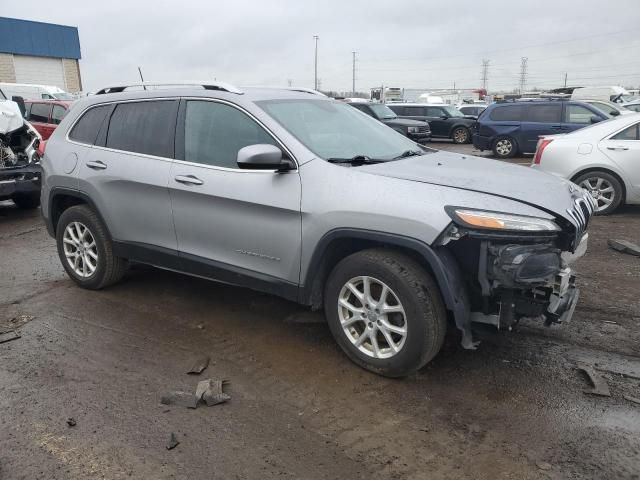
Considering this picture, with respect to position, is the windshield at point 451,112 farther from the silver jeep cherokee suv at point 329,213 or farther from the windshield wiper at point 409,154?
the windshield wiper at point 409,154

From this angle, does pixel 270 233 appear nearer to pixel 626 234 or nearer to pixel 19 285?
pixel 19 285

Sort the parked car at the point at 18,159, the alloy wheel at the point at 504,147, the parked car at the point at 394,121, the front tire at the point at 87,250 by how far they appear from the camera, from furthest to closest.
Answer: the parked car at the point at 394,121 → the alloy wheel at the point at 504,147 → the parked car at the point at 18,159 → the front tire at the point at 87,250

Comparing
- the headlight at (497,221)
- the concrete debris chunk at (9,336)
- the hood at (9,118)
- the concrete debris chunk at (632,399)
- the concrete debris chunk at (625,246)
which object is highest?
the hood at (9,118)

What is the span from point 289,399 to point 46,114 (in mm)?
12962

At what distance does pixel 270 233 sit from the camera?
3703 mm

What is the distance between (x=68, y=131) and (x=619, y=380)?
488 cm

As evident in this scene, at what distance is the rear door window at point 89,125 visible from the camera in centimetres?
485

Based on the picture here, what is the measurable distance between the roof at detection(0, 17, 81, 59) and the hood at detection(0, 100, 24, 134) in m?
35.6

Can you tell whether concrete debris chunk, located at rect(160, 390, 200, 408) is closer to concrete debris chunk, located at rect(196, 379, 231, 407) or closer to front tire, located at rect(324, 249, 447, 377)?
concrete debris chunk, located at rect(196, 379, 231, 407)

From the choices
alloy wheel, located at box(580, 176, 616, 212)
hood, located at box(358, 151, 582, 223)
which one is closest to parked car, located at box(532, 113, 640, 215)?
alloy wheel, located at box(580, 176, 616, 212)

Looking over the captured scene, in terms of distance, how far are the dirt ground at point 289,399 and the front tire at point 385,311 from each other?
0.17m

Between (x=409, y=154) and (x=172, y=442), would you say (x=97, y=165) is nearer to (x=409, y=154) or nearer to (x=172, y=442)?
(x=409, y=154)

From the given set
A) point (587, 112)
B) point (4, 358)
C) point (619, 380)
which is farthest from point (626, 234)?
point (587, 112)

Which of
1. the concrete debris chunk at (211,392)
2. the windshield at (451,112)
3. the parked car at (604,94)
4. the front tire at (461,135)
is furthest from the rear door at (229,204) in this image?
the parked car at (604,94)
